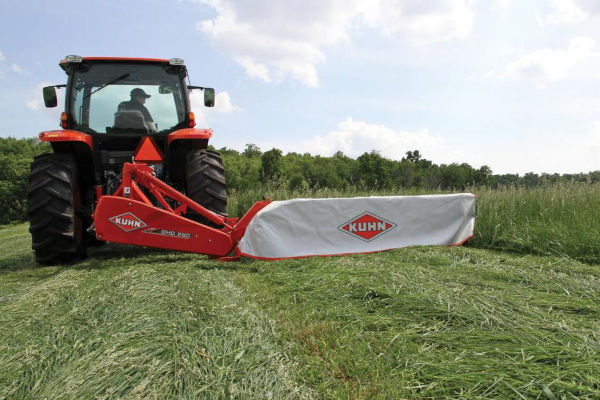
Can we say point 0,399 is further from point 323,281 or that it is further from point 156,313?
point 323,281

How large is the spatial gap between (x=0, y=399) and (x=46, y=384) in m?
0.14

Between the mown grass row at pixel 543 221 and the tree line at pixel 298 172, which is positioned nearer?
the mown grass row at pixel 543 221

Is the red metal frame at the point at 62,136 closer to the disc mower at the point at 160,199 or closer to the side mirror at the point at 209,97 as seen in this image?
the disc mower at the point at 160,199

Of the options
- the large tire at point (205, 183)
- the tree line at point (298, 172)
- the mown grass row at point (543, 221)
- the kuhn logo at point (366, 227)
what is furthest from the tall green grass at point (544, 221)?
the tree line at point (298, 172)

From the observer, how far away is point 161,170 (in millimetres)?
4695

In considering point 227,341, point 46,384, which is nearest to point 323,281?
point 227,341

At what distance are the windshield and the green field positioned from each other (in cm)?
219

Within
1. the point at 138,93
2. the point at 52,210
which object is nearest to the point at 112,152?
the point at 138,93

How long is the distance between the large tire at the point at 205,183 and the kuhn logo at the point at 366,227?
1.39 metres

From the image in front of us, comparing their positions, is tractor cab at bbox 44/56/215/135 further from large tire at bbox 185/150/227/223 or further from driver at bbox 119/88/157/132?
large tire at bbox 185/150/227/223

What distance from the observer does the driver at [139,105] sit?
5.04 m

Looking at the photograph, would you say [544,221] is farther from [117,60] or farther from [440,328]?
[117,60]

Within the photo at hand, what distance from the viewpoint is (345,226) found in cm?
414

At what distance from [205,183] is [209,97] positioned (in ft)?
5.17
